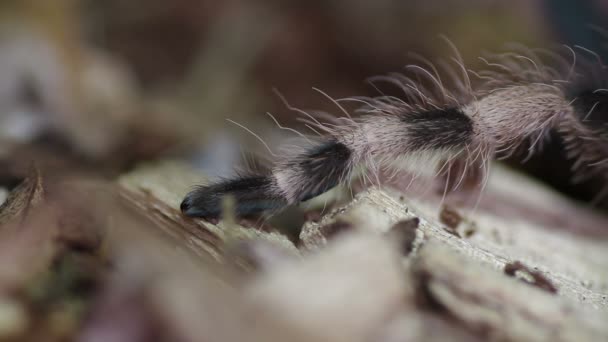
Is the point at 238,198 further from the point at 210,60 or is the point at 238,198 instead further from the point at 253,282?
the point at 210,60

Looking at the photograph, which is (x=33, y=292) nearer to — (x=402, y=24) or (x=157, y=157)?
(x=157, y=157)

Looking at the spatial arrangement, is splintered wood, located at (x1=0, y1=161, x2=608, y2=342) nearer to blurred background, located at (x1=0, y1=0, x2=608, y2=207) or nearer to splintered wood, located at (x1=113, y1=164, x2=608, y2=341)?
splintered wood, located at (x1=113, y1=164, x2=608, y2=341)

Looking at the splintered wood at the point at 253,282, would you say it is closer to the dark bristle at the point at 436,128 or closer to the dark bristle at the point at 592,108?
the dark bristle at the point at 436,128

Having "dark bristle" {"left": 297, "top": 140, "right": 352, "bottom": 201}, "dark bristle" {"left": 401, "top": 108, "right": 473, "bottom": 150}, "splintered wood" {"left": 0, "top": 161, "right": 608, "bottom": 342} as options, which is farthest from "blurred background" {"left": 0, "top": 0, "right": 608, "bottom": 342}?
"dark bristle" {"left": 401, "top": 108, "right": 473, "bottom": 150}

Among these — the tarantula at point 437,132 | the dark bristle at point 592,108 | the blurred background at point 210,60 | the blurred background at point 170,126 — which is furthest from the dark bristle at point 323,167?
the blurred background at point 210,60

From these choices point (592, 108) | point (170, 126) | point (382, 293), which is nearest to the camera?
point (382, 293)

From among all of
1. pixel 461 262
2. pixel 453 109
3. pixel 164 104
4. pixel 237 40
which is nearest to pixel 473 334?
pixel 461 262

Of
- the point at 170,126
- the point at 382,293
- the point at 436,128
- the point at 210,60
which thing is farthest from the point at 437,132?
the point at 210,60
